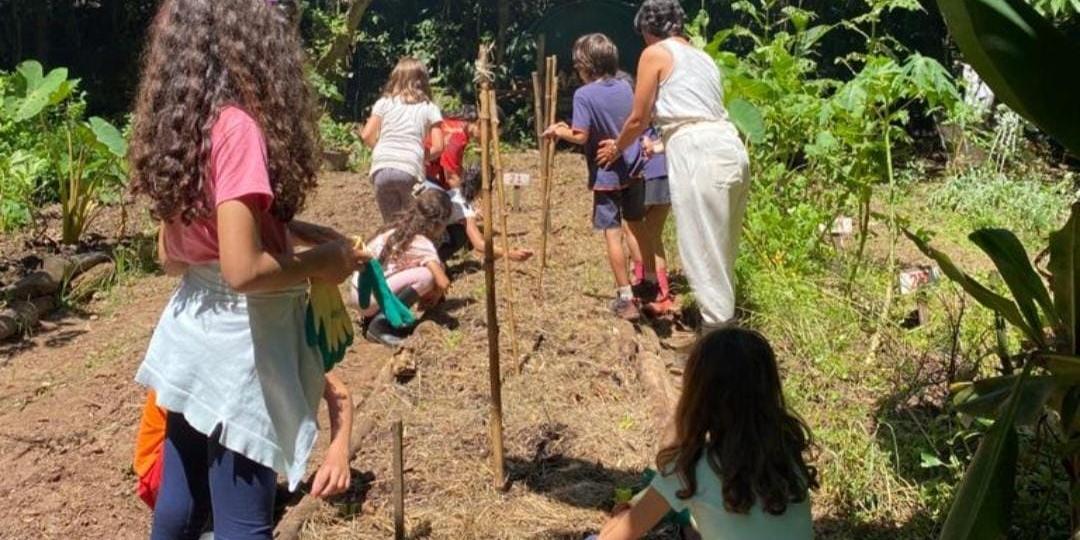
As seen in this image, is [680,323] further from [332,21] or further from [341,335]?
[332,21]

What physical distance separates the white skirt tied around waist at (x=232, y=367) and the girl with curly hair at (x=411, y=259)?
145 inches

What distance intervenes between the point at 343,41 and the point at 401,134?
883 centimetres

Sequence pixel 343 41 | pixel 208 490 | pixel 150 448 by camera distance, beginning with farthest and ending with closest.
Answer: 1. pixel 343 41
2. pixel 150 448
3. pixel 208 490

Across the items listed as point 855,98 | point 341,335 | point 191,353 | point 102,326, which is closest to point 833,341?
point 855,98

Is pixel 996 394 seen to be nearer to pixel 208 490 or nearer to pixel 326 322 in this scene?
pixel 326 322

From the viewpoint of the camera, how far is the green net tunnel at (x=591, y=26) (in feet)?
50.6

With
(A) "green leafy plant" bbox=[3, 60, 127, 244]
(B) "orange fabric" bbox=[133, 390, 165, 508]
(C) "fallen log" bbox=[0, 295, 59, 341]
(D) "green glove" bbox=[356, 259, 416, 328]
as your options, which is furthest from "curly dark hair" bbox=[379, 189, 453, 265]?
(B) "orange fabric" bbox=[133, 390, 165, 508]

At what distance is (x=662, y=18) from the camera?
5.38 metres

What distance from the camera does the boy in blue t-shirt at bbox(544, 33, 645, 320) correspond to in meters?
6.32

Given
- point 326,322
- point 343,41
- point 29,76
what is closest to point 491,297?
point 326,322

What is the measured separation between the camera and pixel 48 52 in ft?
51.1

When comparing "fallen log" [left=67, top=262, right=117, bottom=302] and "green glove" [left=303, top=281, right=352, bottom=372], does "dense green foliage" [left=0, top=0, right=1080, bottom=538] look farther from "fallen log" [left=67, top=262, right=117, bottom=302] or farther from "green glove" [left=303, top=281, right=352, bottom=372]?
"fallen log" [left=67, top=262, right=117, bottom=302]

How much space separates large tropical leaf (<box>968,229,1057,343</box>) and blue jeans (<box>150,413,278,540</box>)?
5.88 ft

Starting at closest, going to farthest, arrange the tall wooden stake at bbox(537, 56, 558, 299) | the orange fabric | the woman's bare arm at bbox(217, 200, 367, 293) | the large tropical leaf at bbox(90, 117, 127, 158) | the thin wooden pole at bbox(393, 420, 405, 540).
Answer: the woman's bare arm at bbox(217, 200, 367, 293) → the orange fabric → the thin wooden pole at bbox(393, 420, 405, 540) → the tall wooden stake at bbox(537, 56, 558, 299) → the large tropical leaf at bbox(90, 117, 127, 158)
